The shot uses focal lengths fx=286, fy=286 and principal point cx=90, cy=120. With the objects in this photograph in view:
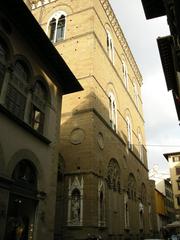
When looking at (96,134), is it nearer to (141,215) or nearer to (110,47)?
(110,47)

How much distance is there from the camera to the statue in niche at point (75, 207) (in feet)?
51.7

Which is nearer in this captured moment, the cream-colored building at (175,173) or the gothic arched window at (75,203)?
the gothic arched window at (75,203)

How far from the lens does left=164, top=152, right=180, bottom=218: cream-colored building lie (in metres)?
48.0

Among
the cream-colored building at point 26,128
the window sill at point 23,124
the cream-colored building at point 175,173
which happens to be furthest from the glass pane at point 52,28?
the cream-colored building at point 175,173

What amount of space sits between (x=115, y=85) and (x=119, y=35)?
7.38 meters

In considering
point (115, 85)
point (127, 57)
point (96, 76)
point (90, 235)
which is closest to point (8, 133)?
point (90, 235)

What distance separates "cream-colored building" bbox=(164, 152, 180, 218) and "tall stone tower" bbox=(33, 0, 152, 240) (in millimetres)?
19046

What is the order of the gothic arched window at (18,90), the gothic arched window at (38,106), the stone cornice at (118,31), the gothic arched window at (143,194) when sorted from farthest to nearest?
the gothic arched window at (143,194), the stone cornice at (118,31), the gothic arched window at (38,106), the gothic arched window at (18,90)

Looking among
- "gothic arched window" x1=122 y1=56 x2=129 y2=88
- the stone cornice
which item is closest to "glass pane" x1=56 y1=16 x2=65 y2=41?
the stone cornice

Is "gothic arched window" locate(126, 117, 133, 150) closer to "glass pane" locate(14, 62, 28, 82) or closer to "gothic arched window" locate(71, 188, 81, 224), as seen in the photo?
"gothic arched window" locate(71, 188, 81, 224)

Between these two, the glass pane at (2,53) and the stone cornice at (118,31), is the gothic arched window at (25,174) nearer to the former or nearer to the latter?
the glass pane at (2,53)

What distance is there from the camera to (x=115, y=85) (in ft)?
82.5

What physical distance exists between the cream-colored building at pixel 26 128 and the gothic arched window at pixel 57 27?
39.4ft

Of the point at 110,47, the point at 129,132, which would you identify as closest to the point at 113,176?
the point at 129,132
